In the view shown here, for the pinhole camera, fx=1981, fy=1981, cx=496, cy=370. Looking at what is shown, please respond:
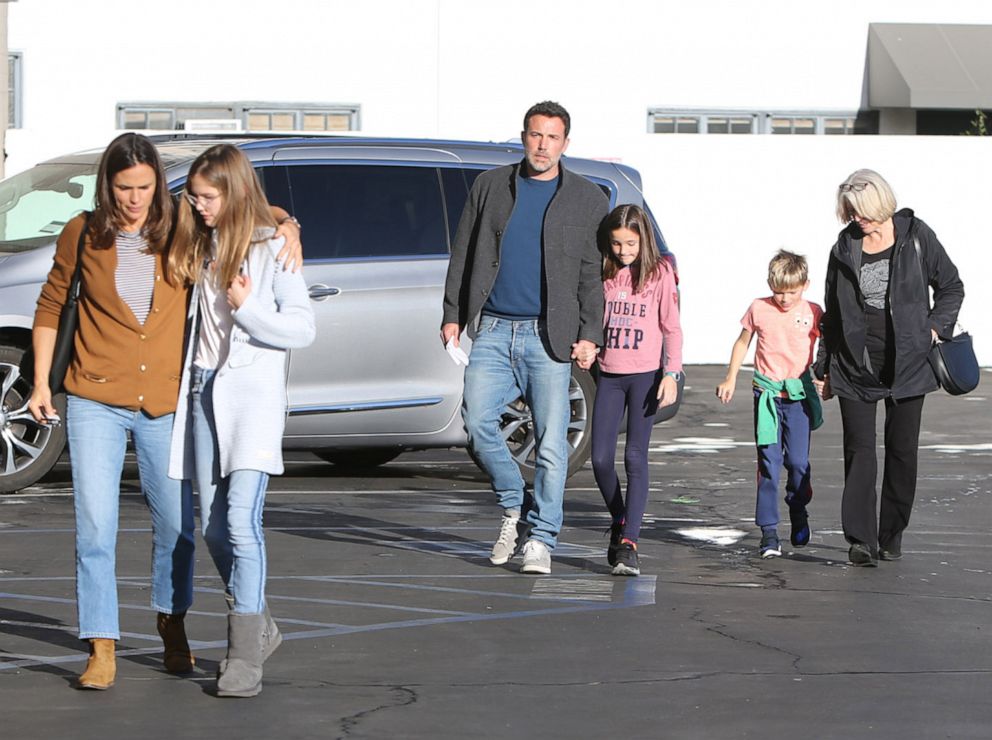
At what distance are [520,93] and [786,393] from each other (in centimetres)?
1253

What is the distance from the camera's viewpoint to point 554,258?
822 centimetres

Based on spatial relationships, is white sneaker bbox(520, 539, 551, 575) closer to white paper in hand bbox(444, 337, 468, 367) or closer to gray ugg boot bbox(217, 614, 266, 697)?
white paper in hand bbox(444, 337, 468, 367)

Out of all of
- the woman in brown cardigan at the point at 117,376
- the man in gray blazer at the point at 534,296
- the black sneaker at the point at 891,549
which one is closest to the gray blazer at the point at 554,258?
the man in gray blazer at the point at 534,296

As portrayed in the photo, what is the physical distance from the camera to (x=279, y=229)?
623cm

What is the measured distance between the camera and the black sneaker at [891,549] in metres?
8.89

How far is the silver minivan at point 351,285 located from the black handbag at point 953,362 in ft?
9.46

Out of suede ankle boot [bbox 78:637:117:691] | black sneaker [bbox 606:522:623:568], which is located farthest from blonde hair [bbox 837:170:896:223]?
suede ankle boot [bbox 78:637:117:691]

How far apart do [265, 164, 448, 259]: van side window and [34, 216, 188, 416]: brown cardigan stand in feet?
14.7

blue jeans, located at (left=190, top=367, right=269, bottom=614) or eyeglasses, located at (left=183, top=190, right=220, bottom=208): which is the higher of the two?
eyeglasses, located at (left=183, top=190, right=220, bottom=208)

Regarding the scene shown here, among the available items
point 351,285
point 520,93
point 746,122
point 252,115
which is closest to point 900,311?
point 351,285

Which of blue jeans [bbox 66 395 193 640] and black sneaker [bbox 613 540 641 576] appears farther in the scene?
black sneaker [bbox 613 540 641 576]

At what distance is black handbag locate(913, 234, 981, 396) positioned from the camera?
871 cm

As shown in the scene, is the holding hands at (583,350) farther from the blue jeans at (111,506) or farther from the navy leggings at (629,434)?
the blue jeans at (111,506)

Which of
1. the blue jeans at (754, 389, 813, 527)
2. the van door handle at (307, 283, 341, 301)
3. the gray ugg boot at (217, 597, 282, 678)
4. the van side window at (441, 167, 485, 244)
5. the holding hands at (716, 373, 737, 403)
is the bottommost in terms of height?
the gray ugg boot at (217, 597, 282, 678)
